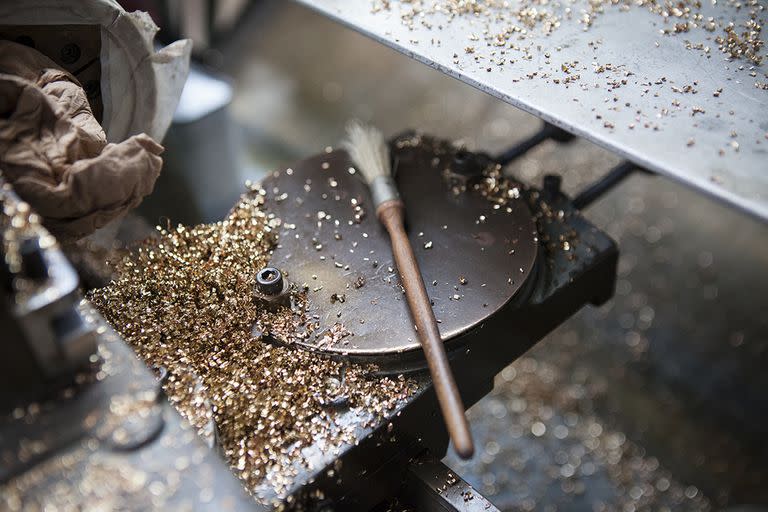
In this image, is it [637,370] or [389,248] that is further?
[637,370]

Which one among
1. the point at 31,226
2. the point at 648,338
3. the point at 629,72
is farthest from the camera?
the point at 648,338

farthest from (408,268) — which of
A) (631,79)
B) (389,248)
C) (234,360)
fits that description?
(631,79)

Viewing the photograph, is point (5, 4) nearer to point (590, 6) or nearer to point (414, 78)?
point (590, 6)

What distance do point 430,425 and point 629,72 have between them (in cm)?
67

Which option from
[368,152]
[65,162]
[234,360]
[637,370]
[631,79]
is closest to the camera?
[65,162]

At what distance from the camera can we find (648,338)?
2234 millimetres

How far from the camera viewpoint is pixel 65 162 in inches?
38.4

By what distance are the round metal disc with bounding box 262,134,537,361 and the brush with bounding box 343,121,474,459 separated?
0.10ft

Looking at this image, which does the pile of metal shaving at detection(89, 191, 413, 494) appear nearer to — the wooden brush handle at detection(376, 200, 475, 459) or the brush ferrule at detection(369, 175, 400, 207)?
the wooden brush handle at detection(376, 200, 475, 459)

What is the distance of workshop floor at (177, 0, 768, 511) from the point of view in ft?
6.32

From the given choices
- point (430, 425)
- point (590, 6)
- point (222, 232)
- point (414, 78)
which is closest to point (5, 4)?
point (222, 232)

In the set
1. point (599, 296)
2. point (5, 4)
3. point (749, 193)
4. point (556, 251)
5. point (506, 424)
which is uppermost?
point (5, 4)

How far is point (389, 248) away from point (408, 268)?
11 cm

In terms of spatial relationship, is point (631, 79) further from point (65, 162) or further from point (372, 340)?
point (65, 162)
